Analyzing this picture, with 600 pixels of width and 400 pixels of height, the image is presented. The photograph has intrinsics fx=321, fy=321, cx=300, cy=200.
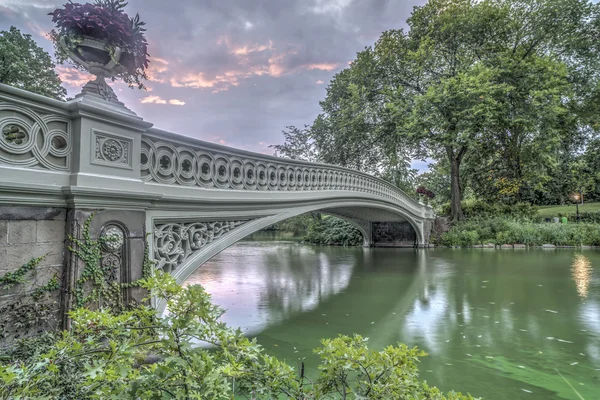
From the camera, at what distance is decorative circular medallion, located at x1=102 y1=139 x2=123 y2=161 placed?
2.55m

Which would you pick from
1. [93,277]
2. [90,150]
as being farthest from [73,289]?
[90,150]

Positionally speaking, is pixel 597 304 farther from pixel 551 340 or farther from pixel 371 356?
pixel 371 356

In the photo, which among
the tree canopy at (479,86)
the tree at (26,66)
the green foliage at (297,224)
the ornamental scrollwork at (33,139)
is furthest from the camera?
the green foliage at (297,224)

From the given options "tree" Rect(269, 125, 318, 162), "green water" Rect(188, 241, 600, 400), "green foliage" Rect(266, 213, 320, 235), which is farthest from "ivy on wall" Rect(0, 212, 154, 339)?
"green foliage" Rect(266, 213, 320, 235)

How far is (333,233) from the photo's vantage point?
58.1 ft

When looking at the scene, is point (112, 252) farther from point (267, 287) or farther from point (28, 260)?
point (267, 287)

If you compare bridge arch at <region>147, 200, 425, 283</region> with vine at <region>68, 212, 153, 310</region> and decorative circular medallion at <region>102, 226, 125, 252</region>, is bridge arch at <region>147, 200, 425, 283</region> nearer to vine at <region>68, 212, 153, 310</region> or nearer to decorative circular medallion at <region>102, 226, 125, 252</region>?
decorative circular medallion at <region>102, 226, 125, 252</region>

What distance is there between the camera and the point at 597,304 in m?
4.46

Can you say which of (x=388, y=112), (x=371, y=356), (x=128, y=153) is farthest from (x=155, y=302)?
(x=388, y=112)

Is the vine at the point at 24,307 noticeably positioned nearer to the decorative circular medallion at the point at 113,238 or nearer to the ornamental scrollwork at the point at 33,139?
the decorative circular medallion at the point at 113,238

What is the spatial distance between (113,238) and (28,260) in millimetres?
513

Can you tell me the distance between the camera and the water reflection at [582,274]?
5.38m

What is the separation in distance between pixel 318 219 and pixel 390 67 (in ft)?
30.6

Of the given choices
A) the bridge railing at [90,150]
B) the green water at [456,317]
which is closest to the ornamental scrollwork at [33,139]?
the bridge railing at [90,150]
